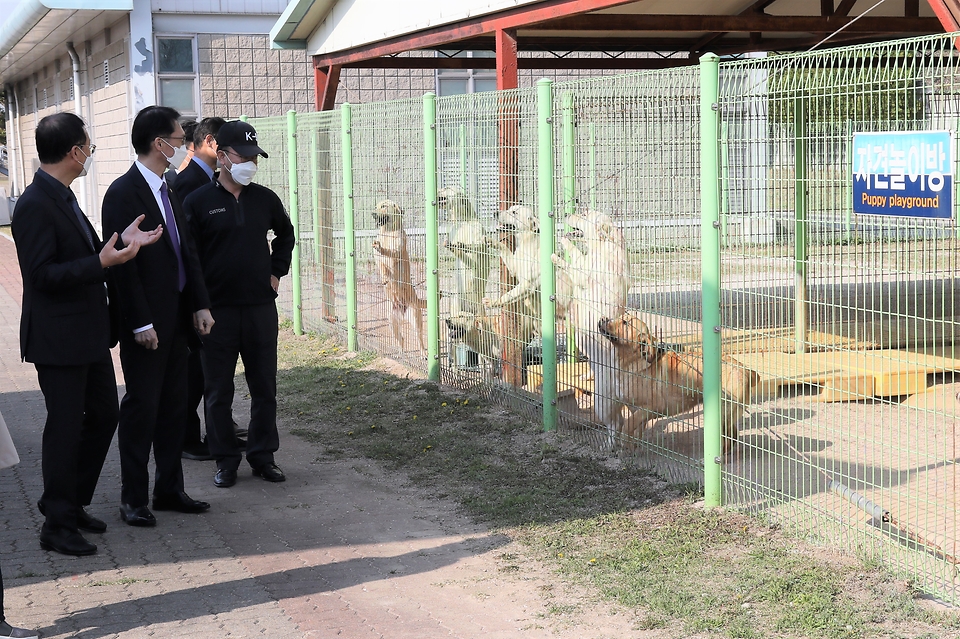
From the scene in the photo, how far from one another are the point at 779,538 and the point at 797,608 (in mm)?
857

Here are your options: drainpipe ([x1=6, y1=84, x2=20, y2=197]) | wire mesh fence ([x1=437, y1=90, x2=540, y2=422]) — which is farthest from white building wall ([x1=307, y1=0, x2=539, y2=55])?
drainpipe ([x1=6, y1=84, x2=20, y2=197])

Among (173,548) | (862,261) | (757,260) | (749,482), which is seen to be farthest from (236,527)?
(862,261)

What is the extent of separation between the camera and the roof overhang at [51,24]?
1761cm

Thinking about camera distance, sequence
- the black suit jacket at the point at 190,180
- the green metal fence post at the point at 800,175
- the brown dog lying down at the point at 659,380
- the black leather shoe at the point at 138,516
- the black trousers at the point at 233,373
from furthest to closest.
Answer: the black suit jacket at the point at 190,180
the black trousers at the point at 233,373
the brown dog lying down at the point at 659,380
the black leather shoe at the point at 138,516
the green metal fence post at the point at 800,175

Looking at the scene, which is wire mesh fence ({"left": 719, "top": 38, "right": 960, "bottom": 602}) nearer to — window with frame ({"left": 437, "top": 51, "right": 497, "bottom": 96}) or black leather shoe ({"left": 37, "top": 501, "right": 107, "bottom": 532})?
black leather shoe ({"left": 37, "top": 501, "right": 107, "bottom": 532})

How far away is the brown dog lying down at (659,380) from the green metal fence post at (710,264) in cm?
13

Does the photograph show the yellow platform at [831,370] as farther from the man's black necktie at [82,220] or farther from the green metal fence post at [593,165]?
the man's black necktie at [82,220]

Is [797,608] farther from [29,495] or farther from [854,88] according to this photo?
[29,495]

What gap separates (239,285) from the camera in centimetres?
604

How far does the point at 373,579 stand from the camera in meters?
4.75

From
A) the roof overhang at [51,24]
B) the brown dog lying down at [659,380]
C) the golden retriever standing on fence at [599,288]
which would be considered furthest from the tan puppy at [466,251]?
the roof overhang at [51,24]

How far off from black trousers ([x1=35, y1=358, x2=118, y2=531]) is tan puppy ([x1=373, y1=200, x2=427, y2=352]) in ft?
12.9

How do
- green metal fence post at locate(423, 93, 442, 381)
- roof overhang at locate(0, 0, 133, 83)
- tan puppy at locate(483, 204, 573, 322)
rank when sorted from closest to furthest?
tan puppy at locate(483, 204, 573, 322), green metal fence post at locate(423, 93, 442, 381), roof overhang at locate(0, 0, 133, 83)

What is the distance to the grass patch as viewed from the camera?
4.13 meters
